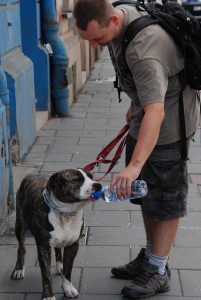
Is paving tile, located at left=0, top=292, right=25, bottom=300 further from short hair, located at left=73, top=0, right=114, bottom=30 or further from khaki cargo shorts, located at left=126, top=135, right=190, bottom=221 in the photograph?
short hair, located at left=73, top=0, right=114, bottom=30

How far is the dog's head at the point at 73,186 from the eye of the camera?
12.0 feet

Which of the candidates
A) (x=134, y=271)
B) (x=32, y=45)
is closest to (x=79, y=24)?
(x=134, y=271)

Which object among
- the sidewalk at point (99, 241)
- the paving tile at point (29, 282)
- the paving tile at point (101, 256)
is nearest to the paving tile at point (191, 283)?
the sidewalk at point (99, 241)

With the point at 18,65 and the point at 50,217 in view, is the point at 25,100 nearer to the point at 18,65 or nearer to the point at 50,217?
the point at 18,65

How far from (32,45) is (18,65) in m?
1.52

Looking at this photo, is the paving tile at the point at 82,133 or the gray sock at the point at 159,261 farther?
the paving tile at the point at 82,133

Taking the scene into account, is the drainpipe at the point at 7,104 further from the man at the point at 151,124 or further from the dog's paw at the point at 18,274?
the man at the point at 151,124

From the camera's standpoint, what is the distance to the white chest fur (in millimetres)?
3826

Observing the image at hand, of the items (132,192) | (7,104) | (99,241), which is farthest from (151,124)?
(7,104)

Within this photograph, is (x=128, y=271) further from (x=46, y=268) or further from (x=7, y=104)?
(x=7, y=104)

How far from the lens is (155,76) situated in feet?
11.1

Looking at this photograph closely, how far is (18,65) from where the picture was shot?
7277mm

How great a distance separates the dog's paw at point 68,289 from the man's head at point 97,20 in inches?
60.1

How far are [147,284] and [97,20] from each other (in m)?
1.72
